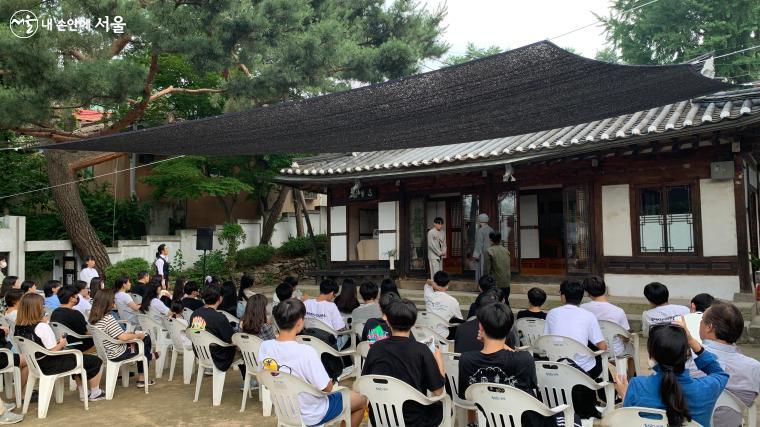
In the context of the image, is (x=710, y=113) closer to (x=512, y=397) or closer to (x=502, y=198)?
(x=502, y=198)

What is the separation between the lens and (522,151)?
28.1ft

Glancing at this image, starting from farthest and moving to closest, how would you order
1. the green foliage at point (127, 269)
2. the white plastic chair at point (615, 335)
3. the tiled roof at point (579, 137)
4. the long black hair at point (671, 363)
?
the green foliage at point (127, 269) → the tiled roof at point (579, 137) → the white plastic chair at point (615, 335) → the long black hair at point (671, 363)

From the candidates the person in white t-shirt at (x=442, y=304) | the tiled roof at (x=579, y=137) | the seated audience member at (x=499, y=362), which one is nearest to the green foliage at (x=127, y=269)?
the tiled roof at (x=579, y=137)

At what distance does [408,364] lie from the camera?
2887mm

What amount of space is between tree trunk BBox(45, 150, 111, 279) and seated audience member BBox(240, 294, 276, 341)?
31.8 feet

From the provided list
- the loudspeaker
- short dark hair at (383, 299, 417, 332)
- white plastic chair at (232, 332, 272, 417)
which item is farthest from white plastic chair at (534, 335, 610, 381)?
the loudspeaker

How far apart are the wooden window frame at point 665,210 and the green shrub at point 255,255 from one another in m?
9.66

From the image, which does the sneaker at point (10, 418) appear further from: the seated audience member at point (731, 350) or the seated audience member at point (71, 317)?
the seated audience member at point (731, 350)

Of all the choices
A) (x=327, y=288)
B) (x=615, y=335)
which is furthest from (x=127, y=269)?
(x=615, y=335)

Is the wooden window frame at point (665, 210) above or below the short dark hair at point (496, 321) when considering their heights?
above

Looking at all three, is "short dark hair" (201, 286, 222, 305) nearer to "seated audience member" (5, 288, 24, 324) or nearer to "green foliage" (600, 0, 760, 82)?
"seated audience member" (5, 288, 24, 324)

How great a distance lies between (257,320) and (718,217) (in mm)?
6618

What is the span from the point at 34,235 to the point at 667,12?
69.8 ft

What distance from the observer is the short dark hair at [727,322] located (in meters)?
2.53
